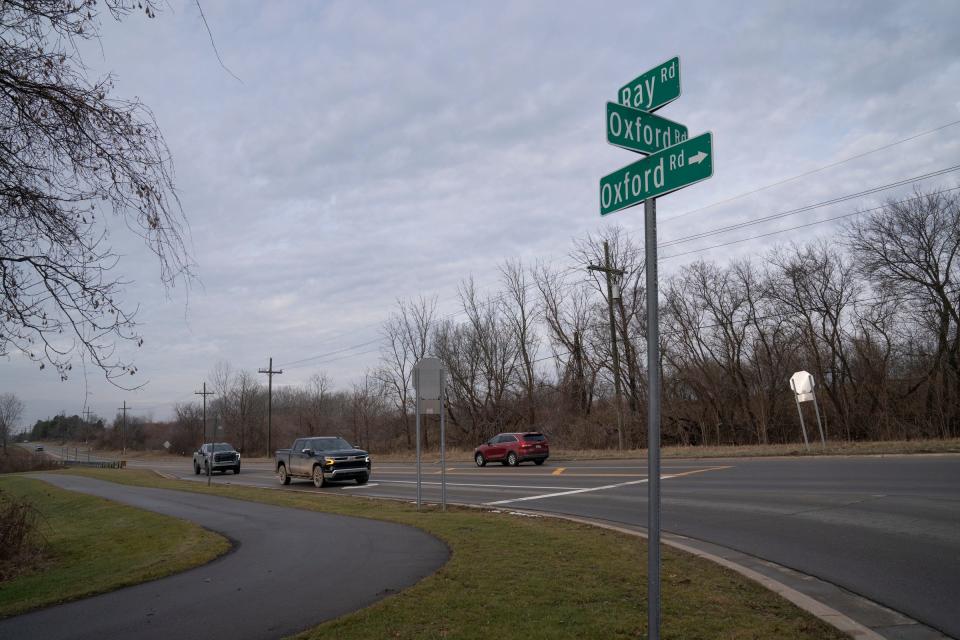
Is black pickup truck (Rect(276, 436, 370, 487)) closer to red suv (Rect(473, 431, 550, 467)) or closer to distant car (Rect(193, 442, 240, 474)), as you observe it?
red suv (Rect(473, 431, 550, 467))

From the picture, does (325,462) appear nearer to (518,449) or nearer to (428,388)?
(518,449)

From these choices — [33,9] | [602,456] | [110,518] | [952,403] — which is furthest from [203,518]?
[952,403]

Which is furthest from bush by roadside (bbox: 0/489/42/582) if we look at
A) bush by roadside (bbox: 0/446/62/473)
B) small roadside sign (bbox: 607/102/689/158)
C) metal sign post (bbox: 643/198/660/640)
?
bush by roadside (bbox: 0/446/62/473)

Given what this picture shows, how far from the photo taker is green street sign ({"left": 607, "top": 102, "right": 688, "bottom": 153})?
4113mm

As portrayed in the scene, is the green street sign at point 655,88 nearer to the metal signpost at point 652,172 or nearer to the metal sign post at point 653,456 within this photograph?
the metal signpost at point 652,172

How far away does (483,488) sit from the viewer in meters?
20.1

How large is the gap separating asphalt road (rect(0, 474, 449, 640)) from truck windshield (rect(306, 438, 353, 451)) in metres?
13.1

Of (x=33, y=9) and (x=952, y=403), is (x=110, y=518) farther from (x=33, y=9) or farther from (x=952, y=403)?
(x=952, y=403)

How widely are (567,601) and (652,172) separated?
393cm

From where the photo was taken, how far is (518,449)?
29.5m

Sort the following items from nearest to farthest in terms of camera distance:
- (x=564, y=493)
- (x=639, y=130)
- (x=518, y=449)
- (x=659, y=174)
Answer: (x=659, y=174)
(x=639, y=130)
(x=564, y=493)
(x=518, y=449)

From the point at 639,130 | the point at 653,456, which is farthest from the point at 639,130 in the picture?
the point at 653,456

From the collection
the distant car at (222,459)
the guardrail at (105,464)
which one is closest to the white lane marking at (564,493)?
the distant car at (222,459)

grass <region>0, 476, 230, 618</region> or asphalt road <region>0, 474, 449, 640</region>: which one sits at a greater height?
asphalt road <region>0, 474, 449, 640</region>
